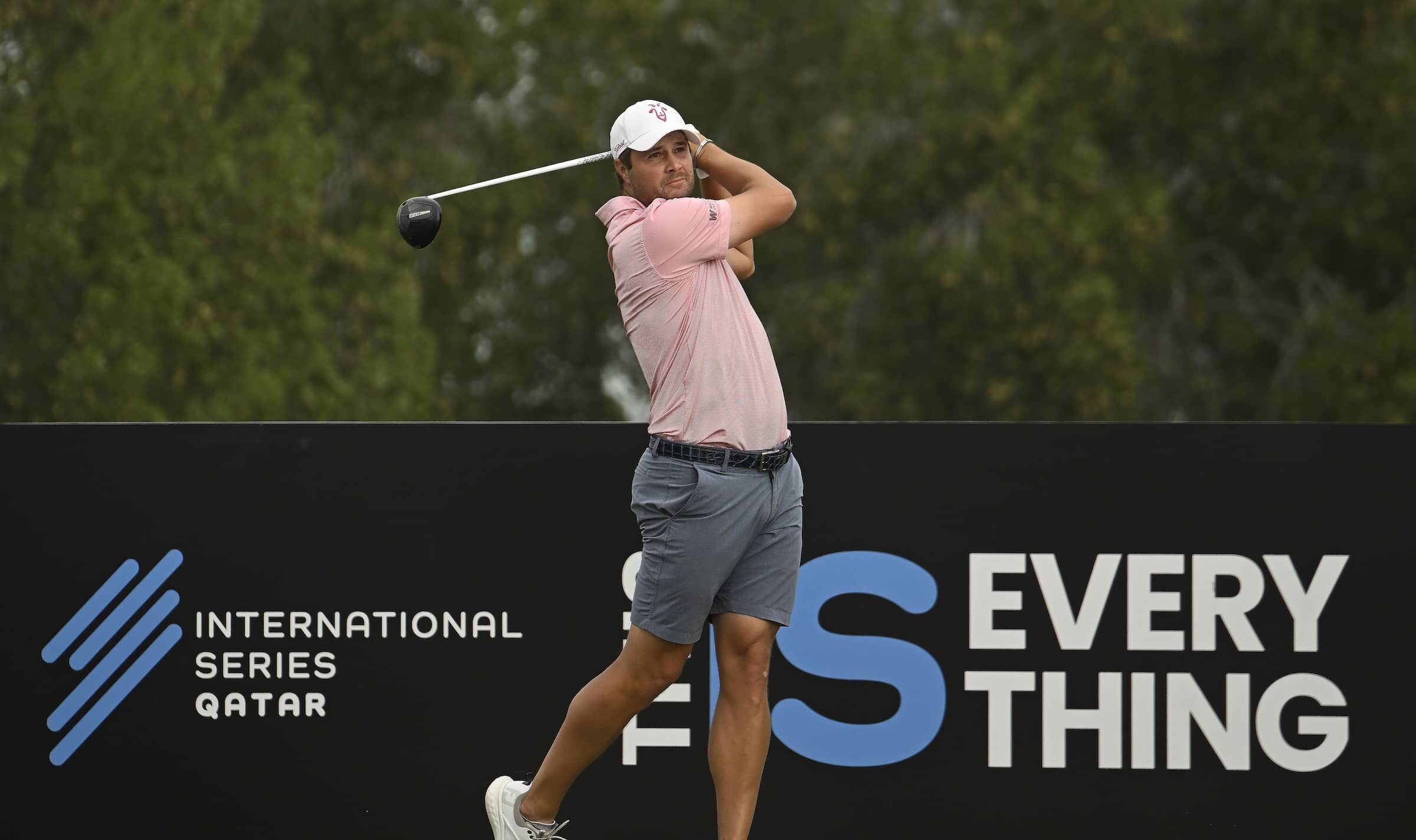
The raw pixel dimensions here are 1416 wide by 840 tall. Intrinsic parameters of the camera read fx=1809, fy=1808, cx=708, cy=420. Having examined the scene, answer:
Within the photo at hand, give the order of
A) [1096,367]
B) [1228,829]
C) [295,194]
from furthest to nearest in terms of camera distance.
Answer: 1. [1096,367]
2. [295,194]
3. [1228,829]

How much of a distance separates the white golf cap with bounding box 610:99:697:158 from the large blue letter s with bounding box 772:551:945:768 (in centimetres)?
127

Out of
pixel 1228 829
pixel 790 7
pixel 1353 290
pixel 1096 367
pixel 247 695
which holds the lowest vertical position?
pixel 1228 829

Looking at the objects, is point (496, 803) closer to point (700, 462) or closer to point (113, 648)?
point (700, 462)

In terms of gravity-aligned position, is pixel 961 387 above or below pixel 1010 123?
below

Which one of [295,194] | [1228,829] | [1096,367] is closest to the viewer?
[1228,829]

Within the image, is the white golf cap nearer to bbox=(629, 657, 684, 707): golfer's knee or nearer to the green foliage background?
bbox=(629, 657, 684, 707): golfer's knee

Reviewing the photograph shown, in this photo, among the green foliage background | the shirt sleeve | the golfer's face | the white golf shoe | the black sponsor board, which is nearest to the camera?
the shirt sleeve

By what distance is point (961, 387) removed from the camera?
20.5 m

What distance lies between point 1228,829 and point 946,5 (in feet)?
62.4

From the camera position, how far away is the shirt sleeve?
3.73 meters

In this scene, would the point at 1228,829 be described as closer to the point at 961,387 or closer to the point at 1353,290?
the point at 961,387

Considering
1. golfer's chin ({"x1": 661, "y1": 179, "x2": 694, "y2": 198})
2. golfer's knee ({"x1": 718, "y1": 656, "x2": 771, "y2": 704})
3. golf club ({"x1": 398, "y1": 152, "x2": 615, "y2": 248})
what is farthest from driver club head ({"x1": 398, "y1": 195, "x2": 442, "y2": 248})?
golfer's knee ({"x1": 718, "y1": 656, "x2": 771, "y2": 704})

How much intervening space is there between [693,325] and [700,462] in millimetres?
290

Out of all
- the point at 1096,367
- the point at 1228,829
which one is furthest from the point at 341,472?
the point at 1096,367
